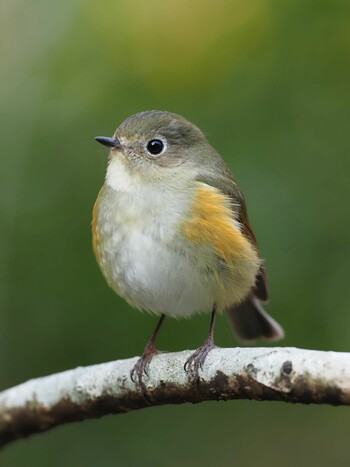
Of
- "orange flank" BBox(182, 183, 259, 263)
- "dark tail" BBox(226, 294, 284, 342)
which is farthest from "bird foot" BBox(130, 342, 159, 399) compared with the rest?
"dark tail" BBox(226, 294, 284, 342)

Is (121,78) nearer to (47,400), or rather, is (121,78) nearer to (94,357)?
(94,357)

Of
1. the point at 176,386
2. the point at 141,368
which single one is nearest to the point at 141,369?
the point at 141,368

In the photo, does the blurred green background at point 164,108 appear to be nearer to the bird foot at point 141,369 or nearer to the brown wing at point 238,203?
the brown wing at point 238,203

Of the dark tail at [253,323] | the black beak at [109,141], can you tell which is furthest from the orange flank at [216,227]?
the dark tail at [253,323]

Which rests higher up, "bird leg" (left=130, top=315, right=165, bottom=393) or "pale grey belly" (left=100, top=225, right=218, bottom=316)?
"pale grey belly" (left=100, top=225, right=218, bottom=316)

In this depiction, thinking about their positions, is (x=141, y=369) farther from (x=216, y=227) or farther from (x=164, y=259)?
(x=216, y=227)

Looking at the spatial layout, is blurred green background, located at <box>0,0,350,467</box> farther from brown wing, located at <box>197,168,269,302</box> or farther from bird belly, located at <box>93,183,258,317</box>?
bird belly, located at <box>93,183,258,317</box>

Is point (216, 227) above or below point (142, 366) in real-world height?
above
